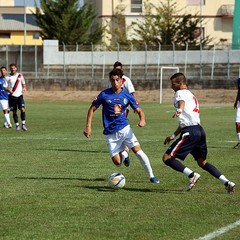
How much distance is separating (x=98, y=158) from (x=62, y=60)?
1647 inches

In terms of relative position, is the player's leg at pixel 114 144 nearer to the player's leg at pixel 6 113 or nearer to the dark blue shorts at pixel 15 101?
the dark blue shorts at pixel 15 101

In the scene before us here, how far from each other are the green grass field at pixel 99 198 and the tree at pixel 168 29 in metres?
50.4

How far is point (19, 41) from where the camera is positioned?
10019cm

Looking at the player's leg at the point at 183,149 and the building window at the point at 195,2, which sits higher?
the building window at the point at 195,2

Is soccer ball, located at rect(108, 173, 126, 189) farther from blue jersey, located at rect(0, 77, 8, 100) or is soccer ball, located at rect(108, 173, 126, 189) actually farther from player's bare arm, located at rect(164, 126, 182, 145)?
blue jersey, located at rect(0, 77, 8, 100)

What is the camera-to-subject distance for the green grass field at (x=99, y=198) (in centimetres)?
957

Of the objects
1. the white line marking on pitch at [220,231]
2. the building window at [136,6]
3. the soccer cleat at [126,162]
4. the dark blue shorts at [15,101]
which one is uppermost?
the building window at [136,6]

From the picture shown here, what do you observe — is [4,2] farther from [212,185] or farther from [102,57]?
[212,185]

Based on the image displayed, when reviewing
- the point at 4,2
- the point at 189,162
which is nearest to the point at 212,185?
the point at 189,162

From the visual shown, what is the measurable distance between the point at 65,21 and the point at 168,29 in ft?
27.8

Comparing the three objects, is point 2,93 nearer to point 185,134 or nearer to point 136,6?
point 185,134

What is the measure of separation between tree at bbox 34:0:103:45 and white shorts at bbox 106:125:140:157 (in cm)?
5763

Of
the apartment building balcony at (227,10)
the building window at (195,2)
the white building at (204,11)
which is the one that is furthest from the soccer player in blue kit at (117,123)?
the building window at (195,2)

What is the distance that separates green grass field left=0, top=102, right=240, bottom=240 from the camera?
957 centimetres
